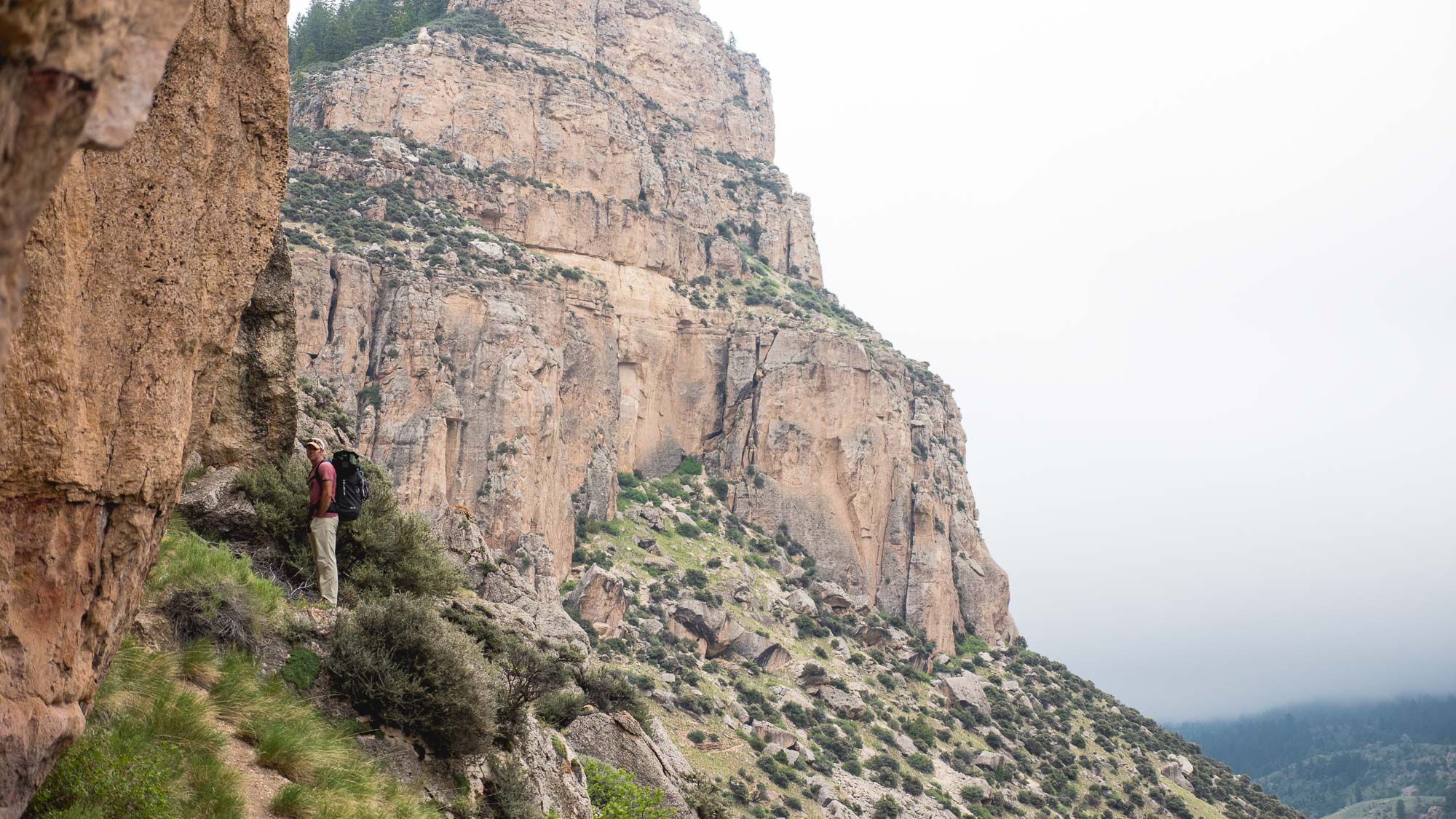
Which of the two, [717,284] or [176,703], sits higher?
[717,284]

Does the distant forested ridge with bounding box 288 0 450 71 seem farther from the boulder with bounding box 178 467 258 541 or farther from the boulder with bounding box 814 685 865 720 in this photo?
the boulder with bounding box 178 467 258 541

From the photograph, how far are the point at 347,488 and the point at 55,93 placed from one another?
919 centimetres

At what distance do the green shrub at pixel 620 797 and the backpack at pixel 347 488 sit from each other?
550 cm

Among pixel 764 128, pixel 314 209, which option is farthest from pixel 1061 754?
pixel 764 128

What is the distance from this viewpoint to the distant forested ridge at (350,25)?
79.7m

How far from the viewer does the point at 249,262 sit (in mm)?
7230

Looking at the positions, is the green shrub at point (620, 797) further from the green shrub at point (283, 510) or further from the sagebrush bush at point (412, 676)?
the green shrub at point (283, 510)

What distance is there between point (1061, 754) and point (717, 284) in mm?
44847

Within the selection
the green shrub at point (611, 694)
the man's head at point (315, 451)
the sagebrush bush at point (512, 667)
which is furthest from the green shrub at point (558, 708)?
the man's head at point (315, 451)

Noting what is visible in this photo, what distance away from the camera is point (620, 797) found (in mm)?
14219

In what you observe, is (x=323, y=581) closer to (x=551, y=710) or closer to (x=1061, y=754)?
(x=551, y=710)

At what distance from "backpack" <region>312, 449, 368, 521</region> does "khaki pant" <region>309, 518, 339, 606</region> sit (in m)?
0.15

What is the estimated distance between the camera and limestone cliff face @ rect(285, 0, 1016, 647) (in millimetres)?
50531

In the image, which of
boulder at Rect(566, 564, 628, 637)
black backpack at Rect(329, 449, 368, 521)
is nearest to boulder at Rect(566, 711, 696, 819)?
black backpack at Rect(329, 449, 368, 521)
